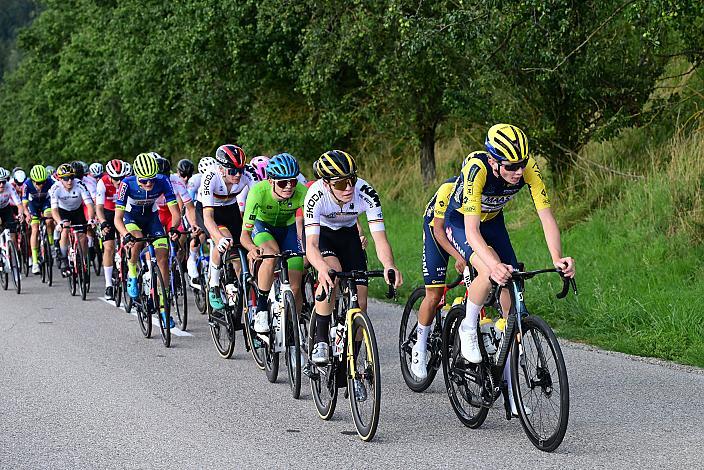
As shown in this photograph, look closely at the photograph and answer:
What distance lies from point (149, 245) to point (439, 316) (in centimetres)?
451

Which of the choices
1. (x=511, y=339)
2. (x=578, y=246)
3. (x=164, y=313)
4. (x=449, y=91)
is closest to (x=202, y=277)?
(x=164, y=313)

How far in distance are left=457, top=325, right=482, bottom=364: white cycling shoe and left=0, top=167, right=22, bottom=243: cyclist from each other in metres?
12.9

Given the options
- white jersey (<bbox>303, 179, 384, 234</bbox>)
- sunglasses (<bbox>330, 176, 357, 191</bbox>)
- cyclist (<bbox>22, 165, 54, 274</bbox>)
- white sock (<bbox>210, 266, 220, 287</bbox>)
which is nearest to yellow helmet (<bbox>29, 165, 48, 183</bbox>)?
cyclist (<bbox>22, 165, 54, 274</bbox>)

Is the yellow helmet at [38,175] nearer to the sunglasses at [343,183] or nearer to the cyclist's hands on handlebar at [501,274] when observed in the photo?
the sunglasses at [343,183]

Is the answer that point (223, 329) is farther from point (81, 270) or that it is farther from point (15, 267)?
point (15, 267)

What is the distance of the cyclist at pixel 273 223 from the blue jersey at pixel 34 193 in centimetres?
1053

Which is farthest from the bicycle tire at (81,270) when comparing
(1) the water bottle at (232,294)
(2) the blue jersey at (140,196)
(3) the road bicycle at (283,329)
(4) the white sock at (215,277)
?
(3) the road bicycle at (283,329)

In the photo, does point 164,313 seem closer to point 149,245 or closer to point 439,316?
point 149,245

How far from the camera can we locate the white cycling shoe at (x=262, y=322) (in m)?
9.21

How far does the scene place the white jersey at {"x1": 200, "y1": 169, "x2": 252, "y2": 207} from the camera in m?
10.9

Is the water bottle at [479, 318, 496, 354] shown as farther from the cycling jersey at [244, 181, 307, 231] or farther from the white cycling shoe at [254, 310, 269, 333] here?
the cycling jersey at [244, 181, 307, 231]

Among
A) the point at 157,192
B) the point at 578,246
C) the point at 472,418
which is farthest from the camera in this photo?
the point at 578,246

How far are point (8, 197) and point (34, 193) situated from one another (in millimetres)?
447

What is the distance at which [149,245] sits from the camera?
11.7 meters
